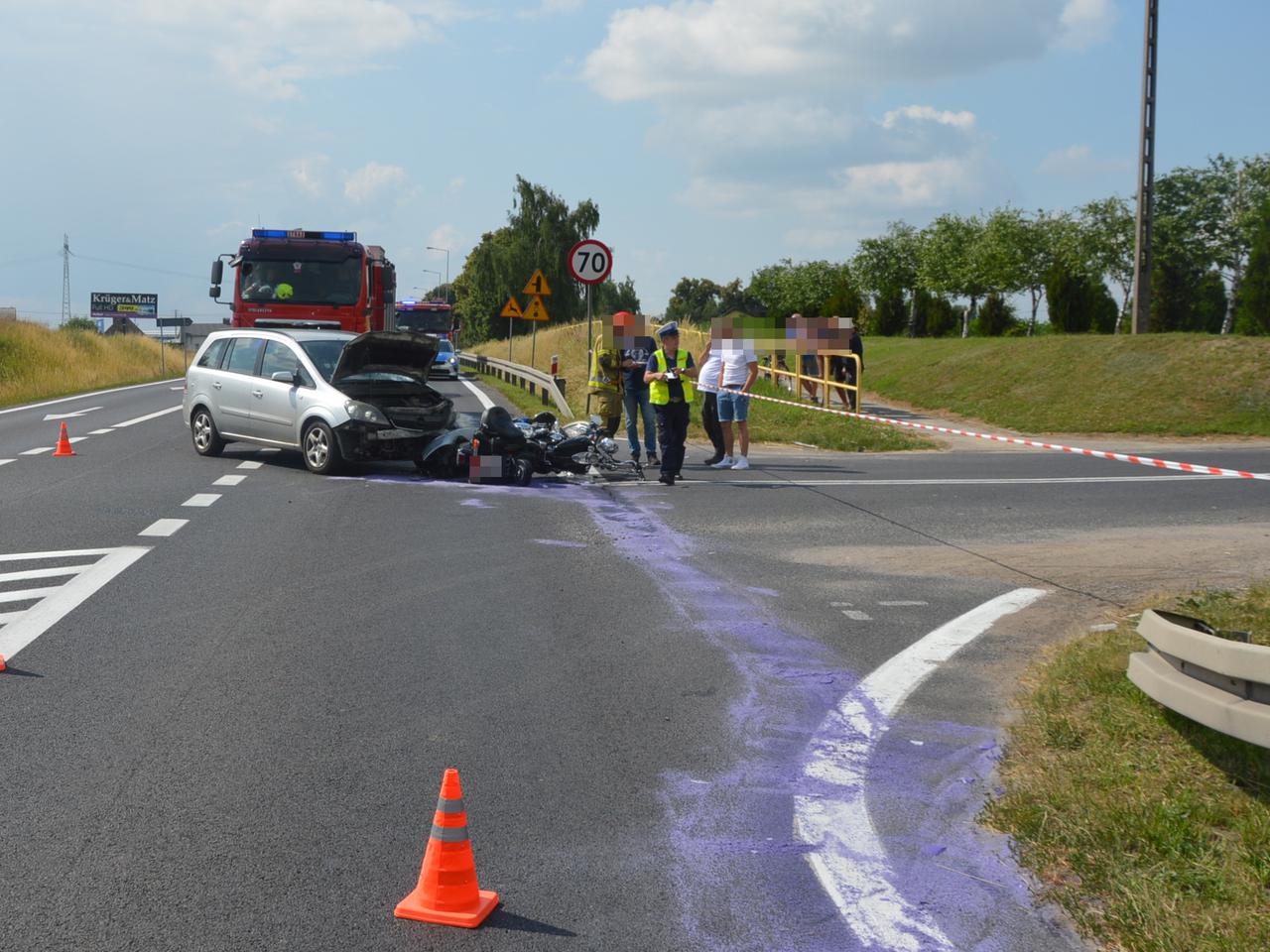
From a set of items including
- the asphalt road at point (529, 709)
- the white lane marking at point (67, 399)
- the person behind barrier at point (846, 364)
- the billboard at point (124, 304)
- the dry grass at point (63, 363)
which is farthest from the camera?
the billboard at point (124, 304)

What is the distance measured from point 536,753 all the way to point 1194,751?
2609mm

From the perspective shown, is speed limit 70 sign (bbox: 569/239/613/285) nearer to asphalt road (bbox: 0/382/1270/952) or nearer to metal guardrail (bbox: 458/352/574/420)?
metal guardrail (bbox: 458/352/574/420)

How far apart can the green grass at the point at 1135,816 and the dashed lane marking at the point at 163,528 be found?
7.37 metres

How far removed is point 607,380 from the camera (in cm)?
1741

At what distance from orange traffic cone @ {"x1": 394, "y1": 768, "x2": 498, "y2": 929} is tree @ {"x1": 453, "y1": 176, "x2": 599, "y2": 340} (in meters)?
80.3

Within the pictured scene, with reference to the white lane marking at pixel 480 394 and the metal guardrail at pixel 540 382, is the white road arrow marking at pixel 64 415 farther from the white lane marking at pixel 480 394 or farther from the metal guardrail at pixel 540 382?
the metal guardrail at pixel 540 382

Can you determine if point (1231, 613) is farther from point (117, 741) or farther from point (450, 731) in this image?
point (117, 741)

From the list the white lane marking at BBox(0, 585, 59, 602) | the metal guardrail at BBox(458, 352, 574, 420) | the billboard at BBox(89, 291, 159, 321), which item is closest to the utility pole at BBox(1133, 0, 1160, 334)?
the metal guardrail at BBox(458, 352, 574, 420)

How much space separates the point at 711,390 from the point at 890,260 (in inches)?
2204

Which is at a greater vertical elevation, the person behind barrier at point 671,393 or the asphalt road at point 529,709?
the person behind barrier at point 671,393

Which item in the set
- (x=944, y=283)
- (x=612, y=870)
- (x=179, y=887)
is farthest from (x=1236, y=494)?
(x=944, y=283)

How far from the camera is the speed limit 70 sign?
19.7 meters

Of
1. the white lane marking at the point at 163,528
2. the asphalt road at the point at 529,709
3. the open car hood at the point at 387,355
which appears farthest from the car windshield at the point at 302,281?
the white lane marking at the point at 163,528

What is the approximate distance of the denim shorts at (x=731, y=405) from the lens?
16766mm
